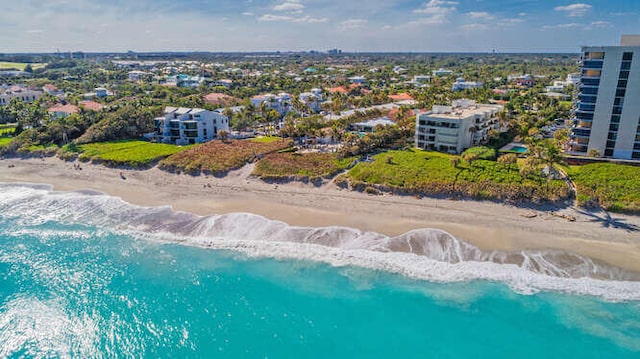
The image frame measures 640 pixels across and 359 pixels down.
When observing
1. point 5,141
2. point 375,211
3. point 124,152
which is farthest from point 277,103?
point 375,211

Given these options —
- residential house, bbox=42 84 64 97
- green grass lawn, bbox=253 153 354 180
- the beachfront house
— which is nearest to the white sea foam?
green grass lawn, bbox=253 153 354 180

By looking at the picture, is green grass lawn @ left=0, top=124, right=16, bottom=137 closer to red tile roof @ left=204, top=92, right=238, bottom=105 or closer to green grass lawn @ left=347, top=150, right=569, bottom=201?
red tile roof @ left=204, top=92, right=238, bottom=105

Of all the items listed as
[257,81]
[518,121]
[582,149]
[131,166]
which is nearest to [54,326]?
[131,166]

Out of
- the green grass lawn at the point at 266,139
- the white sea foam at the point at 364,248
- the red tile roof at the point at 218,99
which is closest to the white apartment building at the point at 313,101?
the red tile roof at the point at 218,99

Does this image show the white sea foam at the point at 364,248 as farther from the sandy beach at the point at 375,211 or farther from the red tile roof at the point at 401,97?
the red tile roof at the point at 401,97

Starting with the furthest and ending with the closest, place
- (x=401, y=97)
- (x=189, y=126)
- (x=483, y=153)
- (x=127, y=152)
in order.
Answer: (x=401, y=97), (x=189, y=126), (x=127, y=152), (x=483, y=153)

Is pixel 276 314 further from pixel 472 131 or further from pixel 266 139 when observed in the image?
pixel 266 139
